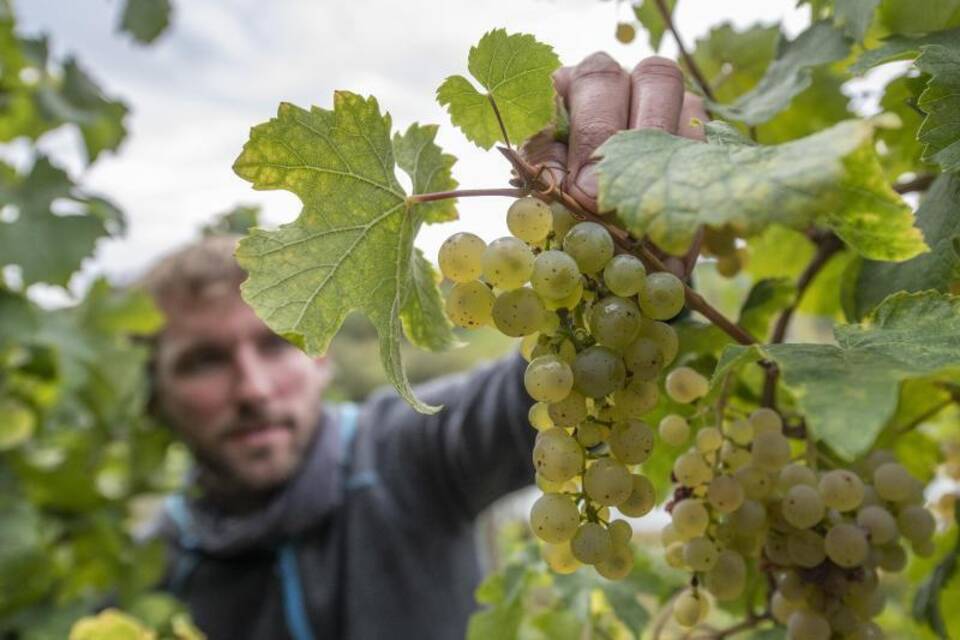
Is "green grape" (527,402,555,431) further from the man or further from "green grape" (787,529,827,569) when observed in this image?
the man

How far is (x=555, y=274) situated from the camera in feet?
1.43

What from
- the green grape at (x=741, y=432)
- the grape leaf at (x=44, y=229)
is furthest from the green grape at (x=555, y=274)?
the grape leaf at (x=44, y=229)

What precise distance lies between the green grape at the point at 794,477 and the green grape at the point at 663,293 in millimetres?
178

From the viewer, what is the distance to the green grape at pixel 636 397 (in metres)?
0.48

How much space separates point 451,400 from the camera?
2.01 meters

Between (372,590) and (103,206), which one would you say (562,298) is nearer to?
(103,206)

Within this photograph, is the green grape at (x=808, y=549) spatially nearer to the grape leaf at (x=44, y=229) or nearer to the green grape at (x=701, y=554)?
the green grape at (x=701, y=554)

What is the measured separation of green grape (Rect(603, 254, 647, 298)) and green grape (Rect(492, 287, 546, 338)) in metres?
0.04

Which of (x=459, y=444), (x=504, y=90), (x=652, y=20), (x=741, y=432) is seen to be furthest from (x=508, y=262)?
(x=459, y=444)

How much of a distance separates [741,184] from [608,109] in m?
0.20

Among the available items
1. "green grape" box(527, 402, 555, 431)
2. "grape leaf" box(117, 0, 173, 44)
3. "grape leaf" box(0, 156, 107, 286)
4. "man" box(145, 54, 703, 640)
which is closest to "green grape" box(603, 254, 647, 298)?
"green grape" box(527, 402, 555, 431)

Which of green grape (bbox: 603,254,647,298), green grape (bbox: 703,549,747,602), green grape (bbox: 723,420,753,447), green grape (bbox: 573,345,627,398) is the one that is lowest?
green grape (bbox: 703,549,747,602)

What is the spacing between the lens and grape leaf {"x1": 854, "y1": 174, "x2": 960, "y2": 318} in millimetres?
523

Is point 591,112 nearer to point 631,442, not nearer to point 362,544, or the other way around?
point 631,442
